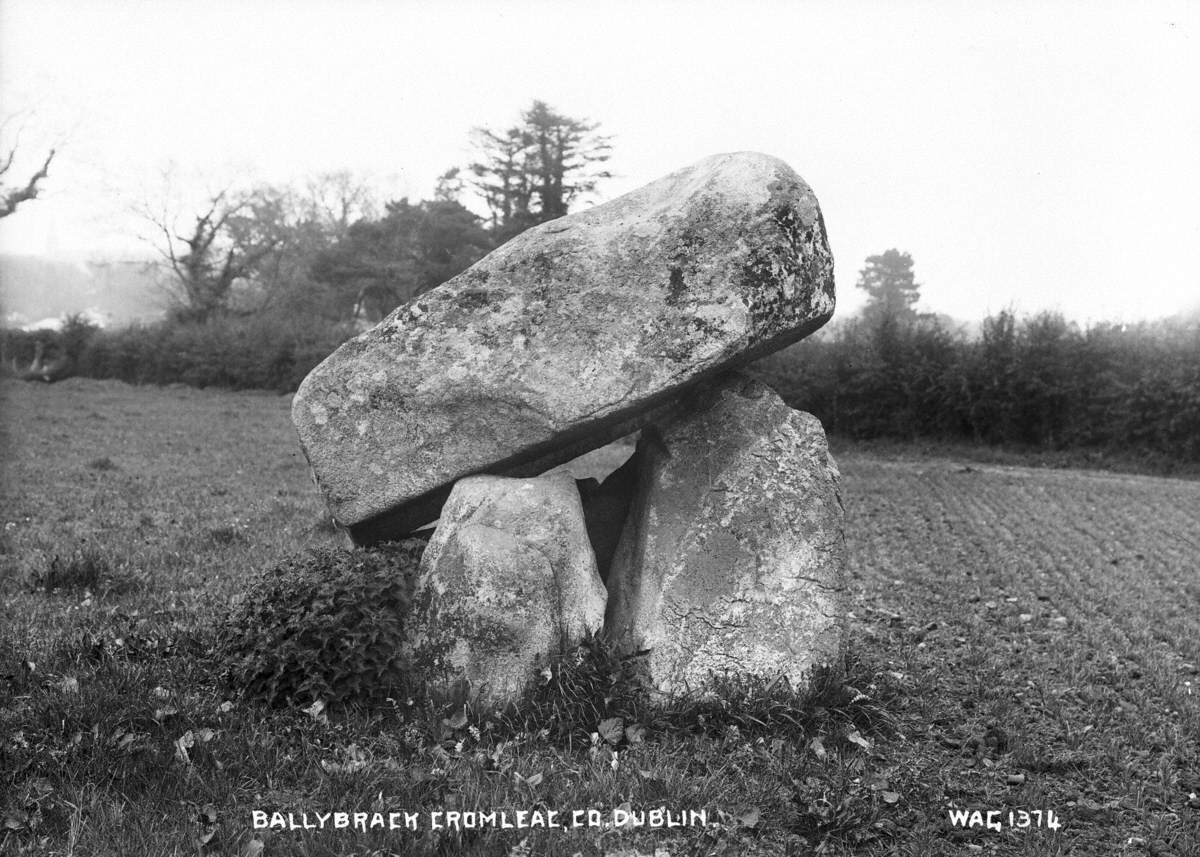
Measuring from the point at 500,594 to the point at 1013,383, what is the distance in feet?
75.4

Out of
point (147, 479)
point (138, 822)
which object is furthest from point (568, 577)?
point (147, 479)

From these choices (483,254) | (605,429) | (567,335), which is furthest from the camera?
(483,254)

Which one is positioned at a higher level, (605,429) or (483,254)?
(483,254)

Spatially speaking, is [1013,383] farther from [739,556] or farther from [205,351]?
[205,351]

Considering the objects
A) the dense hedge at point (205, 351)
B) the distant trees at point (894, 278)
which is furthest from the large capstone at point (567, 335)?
the distant trees at point (894, 278)

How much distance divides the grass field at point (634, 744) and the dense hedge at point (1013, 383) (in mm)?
14258

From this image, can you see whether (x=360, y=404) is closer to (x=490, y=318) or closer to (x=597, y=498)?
(x=490, y=318)

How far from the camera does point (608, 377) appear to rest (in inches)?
254

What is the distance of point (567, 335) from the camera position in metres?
6.52

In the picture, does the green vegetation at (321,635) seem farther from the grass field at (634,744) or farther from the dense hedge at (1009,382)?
the dense hedge at (1009,382)

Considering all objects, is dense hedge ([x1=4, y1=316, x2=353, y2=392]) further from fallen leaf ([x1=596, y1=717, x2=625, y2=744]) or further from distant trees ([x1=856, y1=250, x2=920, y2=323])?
fallen leaf ([x1=596, y1=717, x2=625, y2=744])

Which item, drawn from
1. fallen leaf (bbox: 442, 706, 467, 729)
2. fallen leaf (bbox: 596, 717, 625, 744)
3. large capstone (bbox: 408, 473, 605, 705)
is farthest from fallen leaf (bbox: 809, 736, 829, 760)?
fallen leaf (bbox: 442, 706, 467, 729)

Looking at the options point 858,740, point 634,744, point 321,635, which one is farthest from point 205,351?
point 858,740

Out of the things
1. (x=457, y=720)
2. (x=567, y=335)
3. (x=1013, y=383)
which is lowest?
(x=457, y=720)
